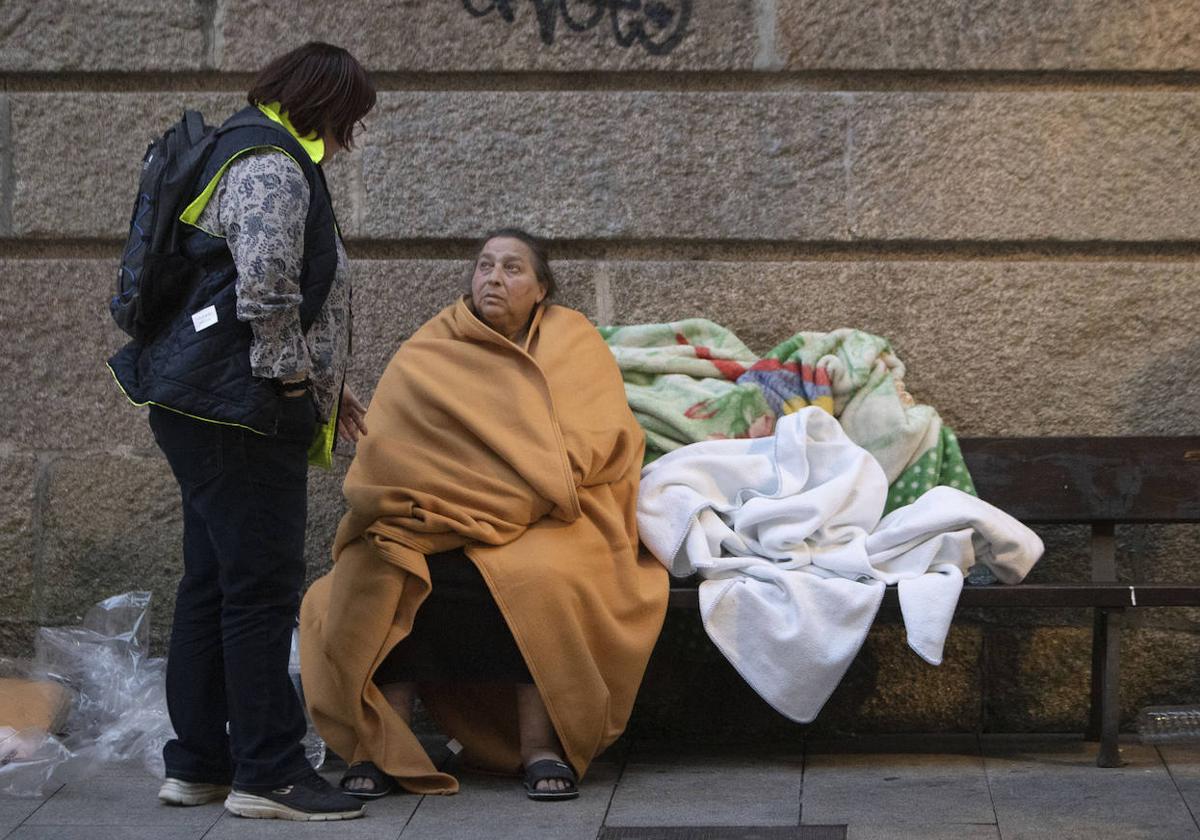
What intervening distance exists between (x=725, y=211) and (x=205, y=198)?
1902 millimetres

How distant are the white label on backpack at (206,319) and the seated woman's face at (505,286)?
1.00m

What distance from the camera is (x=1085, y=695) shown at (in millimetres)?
4793

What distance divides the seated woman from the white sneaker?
325mm

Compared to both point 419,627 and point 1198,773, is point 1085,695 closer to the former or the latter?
point 1198,773

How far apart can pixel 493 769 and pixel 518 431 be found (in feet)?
2.92

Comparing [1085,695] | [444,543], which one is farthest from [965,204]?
[444,543]

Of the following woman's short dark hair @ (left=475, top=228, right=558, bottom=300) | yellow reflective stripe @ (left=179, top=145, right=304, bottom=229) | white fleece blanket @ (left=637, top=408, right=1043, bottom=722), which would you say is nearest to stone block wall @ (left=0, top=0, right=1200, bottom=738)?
woman's short dark hair @ (left=475, top=228, right=558, bottom=300)

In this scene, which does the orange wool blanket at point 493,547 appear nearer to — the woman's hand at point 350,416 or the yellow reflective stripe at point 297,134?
the woman's hand at point 350,416

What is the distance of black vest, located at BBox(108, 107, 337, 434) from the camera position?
11.5ft

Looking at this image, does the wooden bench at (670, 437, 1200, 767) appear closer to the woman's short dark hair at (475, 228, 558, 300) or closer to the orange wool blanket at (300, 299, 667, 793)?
A: the orange wool blanket at (300, 299, 667, 793)

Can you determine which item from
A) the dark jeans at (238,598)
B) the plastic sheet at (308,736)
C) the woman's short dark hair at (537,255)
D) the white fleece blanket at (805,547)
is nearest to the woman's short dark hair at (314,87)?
the dark jeans at (238,598)

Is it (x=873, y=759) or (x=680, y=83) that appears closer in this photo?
(x=873, y=759)

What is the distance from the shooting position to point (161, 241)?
11.7 ft

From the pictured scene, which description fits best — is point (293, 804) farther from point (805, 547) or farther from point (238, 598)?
point (805, 547)
